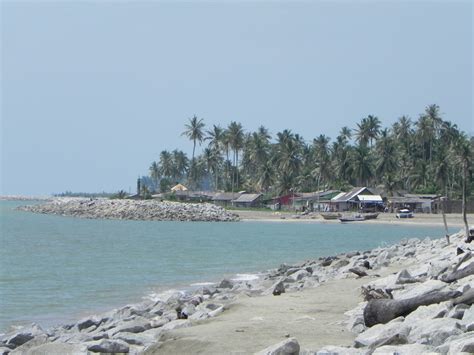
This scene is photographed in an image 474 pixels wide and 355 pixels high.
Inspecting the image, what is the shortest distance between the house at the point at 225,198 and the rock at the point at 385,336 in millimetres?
98909

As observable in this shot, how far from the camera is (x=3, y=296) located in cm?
2214

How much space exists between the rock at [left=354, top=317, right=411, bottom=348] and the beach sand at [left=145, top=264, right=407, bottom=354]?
704 mm

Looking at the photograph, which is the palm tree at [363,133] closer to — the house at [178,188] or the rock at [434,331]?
the house at [178,188]

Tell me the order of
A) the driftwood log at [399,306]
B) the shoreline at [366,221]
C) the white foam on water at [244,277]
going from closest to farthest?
the driftwood log at [399,306], the white foam on water at [244,277], the shoreline at [366,221]

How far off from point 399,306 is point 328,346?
6.77ft

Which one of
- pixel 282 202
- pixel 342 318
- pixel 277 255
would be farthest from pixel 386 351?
pixel 282 202

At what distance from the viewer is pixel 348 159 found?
99.4 m

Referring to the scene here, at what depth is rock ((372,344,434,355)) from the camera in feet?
22.5

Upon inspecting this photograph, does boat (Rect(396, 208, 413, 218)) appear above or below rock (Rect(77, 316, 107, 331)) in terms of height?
above

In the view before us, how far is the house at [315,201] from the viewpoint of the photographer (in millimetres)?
95688

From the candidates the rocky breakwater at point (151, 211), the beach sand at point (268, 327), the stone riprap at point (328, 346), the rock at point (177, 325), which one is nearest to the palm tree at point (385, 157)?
the rocky breakwater at point (151, 211)

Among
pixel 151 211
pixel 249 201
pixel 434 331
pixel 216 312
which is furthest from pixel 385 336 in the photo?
pixel 249 201

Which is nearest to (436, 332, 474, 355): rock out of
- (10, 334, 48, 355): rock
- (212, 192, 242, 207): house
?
(10, 334, 48, 355): rock

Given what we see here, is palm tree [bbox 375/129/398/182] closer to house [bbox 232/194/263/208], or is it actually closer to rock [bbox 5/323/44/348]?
house [bbox 232/194/263/208]
